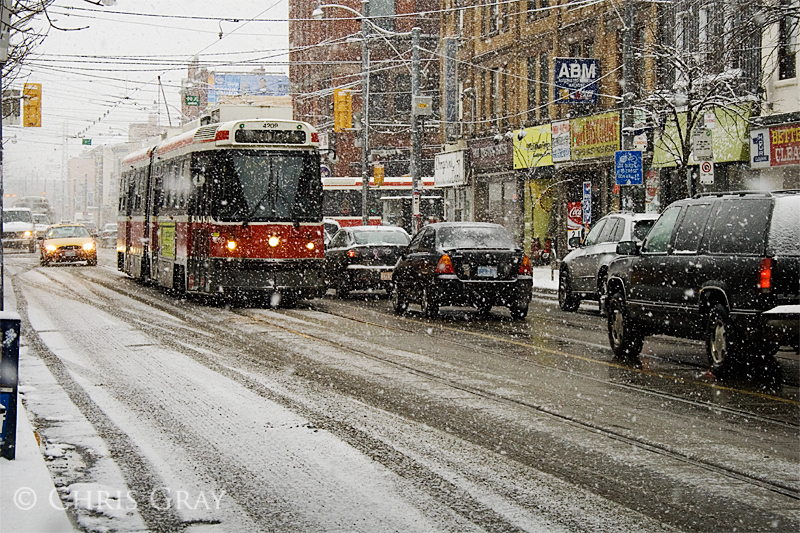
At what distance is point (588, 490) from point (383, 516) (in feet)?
4.46

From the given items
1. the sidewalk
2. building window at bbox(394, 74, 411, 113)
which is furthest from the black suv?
building window at bbox(394, 74, 411, 113)

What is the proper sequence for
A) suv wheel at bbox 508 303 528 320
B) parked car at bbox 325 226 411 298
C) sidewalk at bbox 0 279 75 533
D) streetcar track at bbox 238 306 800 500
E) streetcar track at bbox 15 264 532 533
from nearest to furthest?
sidewalk at bbox 0 279 75 533 → streetcar track at bbox 15 264 532 533 → streetcar track at bbox 238 306 800 500 → suv wheel at bbox 508 303 528 320 → parked car at bbox 325 226 411 298

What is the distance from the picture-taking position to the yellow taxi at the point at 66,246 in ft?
137

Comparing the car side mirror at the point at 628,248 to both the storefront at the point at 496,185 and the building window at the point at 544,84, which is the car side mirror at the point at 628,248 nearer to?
the building window at the point at 544,84

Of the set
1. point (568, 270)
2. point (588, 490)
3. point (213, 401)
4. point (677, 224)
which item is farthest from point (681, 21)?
point (588, 490)

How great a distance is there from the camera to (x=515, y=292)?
62.5 feet

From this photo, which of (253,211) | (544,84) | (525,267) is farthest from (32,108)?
(525,267)

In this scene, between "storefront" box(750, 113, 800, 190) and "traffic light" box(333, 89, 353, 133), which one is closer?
"storefront" box(750, 113, 800, 190)

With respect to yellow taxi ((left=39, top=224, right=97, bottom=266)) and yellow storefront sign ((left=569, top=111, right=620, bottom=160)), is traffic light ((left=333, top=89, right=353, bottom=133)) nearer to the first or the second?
yellow storefront sign ((left=569, top=111, right=620, bottom=160))

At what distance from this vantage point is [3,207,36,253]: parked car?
58.2 m

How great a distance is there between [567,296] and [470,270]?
4323 mm

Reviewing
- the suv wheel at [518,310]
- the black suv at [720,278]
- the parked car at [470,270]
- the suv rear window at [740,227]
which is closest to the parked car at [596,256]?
the suv wheel at [518,310]

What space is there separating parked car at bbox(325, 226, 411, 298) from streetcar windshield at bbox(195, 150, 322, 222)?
102 inches

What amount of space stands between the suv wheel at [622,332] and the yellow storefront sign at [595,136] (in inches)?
854
